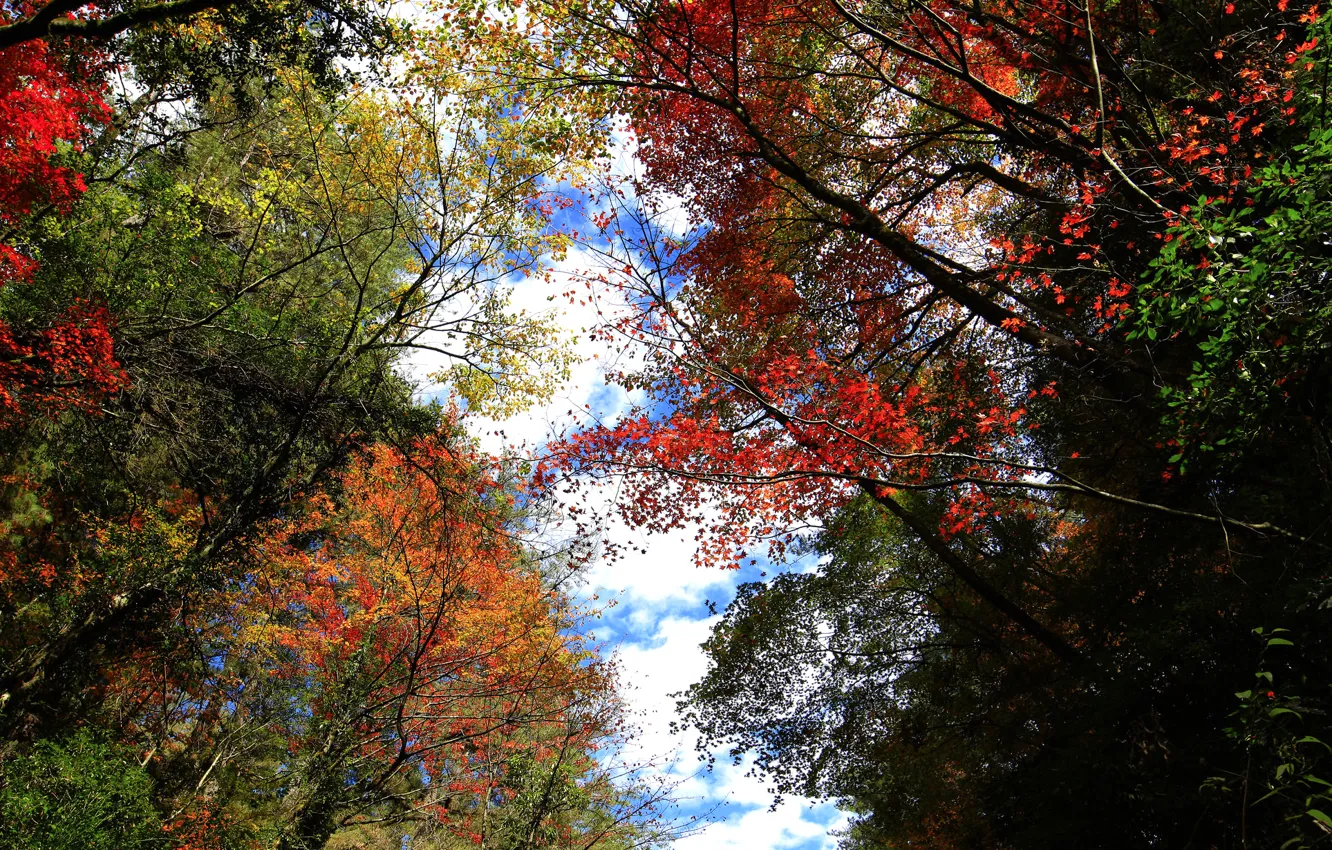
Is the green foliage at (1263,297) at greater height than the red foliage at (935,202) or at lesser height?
lesser

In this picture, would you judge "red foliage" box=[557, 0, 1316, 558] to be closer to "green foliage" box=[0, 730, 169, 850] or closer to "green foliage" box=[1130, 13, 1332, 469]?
"green foliage" box=[1130, 13, 1332, 469]

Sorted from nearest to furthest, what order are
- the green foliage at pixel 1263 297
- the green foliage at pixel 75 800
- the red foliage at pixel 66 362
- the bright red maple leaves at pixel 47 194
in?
the green foliage at pixel 1263 297
the green foliage at pixel 75 800
the bright red maple leaves at pixel 47 194
the red foliage at pixel 66 362

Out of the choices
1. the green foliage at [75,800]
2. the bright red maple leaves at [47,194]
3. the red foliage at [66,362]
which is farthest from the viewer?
the red foliage at [66,362]

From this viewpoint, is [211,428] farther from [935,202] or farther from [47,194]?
[935,202]

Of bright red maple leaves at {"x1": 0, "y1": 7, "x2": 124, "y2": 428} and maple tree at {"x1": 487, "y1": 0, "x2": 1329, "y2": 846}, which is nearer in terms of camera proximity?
maple tree at {"x1": 487, "y1": 0, "x2": 1329, "y2": 846}

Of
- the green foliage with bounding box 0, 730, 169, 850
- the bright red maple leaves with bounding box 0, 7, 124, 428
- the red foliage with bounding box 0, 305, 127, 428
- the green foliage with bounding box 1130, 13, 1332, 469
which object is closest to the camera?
the green foliage with bounding box 1130, 13, 1332, 469

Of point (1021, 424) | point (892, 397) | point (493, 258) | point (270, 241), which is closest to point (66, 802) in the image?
point (270, 241)

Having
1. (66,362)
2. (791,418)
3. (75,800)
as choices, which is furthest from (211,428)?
(791,418)

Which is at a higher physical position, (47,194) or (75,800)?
(47,194)

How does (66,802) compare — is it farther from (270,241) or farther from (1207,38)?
(1207,38)

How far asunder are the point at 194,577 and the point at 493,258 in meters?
5.43

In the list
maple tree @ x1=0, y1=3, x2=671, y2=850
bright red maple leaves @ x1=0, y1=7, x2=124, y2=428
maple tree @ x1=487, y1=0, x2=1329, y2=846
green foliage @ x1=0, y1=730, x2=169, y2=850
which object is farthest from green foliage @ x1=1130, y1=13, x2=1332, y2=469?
green foliage @ x1=0, y1=730, x2=169, y2=850

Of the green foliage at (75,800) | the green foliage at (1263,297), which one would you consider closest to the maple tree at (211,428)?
the green foliage at (75,800)

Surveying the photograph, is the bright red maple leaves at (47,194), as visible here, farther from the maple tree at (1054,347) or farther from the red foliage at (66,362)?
the maple tree at (1054,347)
